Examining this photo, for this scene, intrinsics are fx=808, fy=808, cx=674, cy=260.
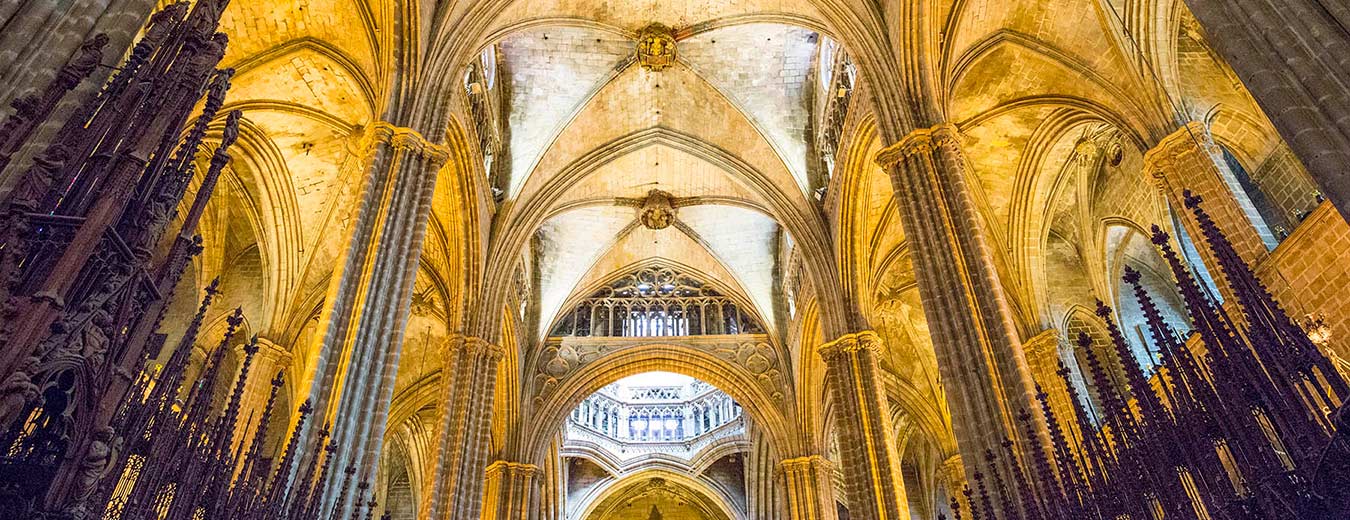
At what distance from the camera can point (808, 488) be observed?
20984 mm

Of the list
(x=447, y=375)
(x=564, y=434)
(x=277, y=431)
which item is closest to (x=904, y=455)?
(x=564, y=434)

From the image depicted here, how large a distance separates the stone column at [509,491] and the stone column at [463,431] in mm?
4605

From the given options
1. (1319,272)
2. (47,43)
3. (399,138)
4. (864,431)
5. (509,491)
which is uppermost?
(399,138)

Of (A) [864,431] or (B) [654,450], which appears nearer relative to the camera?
(A) [864,431]

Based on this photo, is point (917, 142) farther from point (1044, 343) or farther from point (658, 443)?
point (658, 443)

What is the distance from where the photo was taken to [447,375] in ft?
50.7

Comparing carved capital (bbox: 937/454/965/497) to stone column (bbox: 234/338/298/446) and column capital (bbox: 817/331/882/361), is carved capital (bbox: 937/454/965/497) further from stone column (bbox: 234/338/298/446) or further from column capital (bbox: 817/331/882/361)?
stone column (bbox: 234/338/298/446)

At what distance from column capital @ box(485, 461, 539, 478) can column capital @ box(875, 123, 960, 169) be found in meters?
13.3

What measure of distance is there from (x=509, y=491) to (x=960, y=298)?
14168 mm

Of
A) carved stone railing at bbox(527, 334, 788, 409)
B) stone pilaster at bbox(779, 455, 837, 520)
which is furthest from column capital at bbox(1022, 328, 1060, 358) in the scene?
carved stone railing at bbox(527, 334, 788, 409)

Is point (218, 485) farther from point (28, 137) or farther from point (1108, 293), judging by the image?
point (1108, 293)

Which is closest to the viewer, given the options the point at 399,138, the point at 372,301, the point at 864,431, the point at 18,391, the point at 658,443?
the point at 18,391

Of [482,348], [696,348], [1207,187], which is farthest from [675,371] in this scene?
[1207,187]

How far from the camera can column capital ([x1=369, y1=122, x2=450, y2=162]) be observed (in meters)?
10.7
